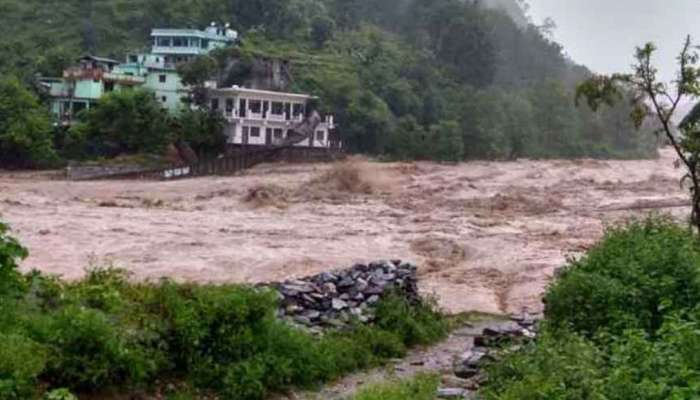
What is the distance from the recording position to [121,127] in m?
48.5

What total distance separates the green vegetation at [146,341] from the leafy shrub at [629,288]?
271 cm

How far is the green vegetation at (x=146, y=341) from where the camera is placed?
8.96m

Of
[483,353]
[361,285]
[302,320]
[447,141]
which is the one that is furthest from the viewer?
[447,141]

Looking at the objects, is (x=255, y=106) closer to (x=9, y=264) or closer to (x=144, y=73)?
(x=144, y=73)

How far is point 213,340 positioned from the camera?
34.0 ft

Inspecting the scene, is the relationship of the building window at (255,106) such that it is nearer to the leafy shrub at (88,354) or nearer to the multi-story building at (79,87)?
the multi-story building at (79,87)

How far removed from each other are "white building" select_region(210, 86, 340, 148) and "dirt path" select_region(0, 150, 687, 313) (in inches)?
117

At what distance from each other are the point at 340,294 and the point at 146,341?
409 centimetres

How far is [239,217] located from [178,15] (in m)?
33.7

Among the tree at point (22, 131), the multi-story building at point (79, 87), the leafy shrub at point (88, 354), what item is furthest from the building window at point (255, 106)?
the leafy shrub at point (88, 354)

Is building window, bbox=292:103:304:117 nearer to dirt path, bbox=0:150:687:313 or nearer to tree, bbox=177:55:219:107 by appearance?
dirt path, bbox=0:150:687:313

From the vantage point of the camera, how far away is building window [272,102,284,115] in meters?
56.0

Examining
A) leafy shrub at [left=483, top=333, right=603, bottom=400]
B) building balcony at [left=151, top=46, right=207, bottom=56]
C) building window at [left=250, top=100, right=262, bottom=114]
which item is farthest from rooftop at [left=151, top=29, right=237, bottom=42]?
leafy shrub at [left=483, top=333, right=603, bottom=400]

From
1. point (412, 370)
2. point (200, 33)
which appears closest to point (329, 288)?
point (412, 370)
